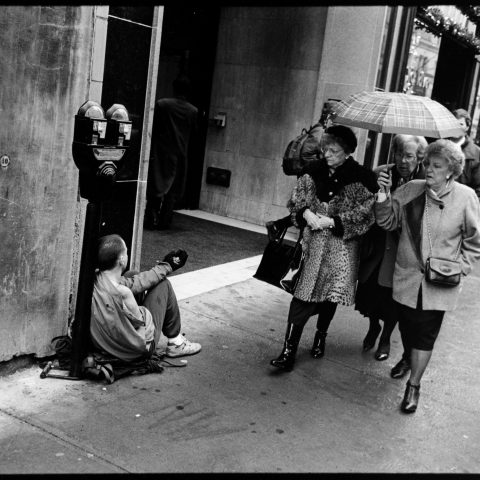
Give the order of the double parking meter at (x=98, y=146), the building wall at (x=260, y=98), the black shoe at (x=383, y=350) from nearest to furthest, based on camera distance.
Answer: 1. the double parking meter at (x=98, y=146)
2. the black shoe at (x=383, y=350)
3. the building wall at (x=260, y=98)

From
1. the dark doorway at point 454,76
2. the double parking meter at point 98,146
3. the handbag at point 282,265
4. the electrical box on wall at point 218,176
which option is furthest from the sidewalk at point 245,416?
the dark doorway at point 454,76

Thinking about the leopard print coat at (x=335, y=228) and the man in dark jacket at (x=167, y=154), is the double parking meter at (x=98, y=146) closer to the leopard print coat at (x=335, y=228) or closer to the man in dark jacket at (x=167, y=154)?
the leopard print coat at (x=335, y=228)

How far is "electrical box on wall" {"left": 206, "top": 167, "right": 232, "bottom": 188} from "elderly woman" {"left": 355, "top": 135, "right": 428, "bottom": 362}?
4.67 m

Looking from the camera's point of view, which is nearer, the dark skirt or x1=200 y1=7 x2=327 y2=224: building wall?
the dark skirt

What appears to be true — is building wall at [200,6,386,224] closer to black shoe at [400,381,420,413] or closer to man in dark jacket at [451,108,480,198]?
man in dark jacket at [451,108,480,198]

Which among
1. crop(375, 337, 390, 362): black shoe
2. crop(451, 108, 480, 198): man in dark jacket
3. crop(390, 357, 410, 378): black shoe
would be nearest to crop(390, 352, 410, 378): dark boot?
crop(390, 357, 410, 378): black shoe

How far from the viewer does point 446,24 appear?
481 inches

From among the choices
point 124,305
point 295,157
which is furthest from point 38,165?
point 295,157

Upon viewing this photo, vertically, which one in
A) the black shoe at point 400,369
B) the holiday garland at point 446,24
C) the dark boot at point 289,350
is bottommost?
the black shoe at point 400,369

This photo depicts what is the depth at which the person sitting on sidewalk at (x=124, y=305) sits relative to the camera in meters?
4.28

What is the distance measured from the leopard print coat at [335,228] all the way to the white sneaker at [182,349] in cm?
85

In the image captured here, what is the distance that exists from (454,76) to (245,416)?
12928 mm

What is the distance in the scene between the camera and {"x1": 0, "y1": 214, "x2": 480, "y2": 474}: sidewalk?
11.5 feet

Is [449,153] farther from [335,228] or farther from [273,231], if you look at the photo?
[273,231]
